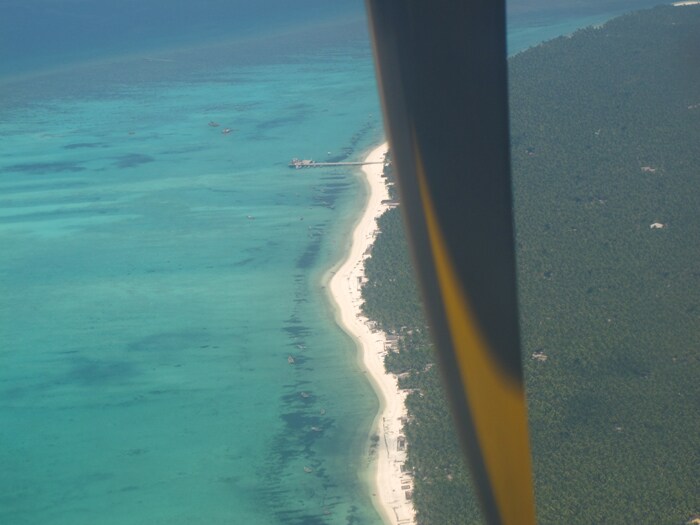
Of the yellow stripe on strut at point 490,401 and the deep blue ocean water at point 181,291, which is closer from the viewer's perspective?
the yellow stripe on strut at point 490,401

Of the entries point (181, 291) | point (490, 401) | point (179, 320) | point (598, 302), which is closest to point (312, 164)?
point (181, 291)

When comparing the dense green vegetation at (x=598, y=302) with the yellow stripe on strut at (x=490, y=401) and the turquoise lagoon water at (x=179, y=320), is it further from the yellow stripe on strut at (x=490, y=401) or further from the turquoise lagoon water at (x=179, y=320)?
the yellow stripe on strut at (x=490, y=401)

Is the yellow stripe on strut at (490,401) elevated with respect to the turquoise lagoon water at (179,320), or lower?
elevated

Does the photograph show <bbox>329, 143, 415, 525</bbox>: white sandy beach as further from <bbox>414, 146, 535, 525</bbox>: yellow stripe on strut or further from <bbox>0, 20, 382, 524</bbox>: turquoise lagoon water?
<bbox>414, 146, 535, 525</bbox>: yellow stripe on strut

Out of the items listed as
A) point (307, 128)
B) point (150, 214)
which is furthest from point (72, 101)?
point (150, 214)

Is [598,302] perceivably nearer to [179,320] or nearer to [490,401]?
[179,320]

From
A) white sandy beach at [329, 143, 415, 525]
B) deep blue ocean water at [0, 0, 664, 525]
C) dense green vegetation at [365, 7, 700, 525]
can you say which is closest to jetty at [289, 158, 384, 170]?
deep blue ocean water at [0, 0, 664, 525]

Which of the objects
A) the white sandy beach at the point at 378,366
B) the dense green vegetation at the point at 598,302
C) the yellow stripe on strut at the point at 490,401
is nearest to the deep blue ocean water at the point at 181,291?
the white sandy beach at the point at 378,366

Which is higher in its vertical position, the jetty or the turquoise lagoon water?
the turquoise lagoon water
